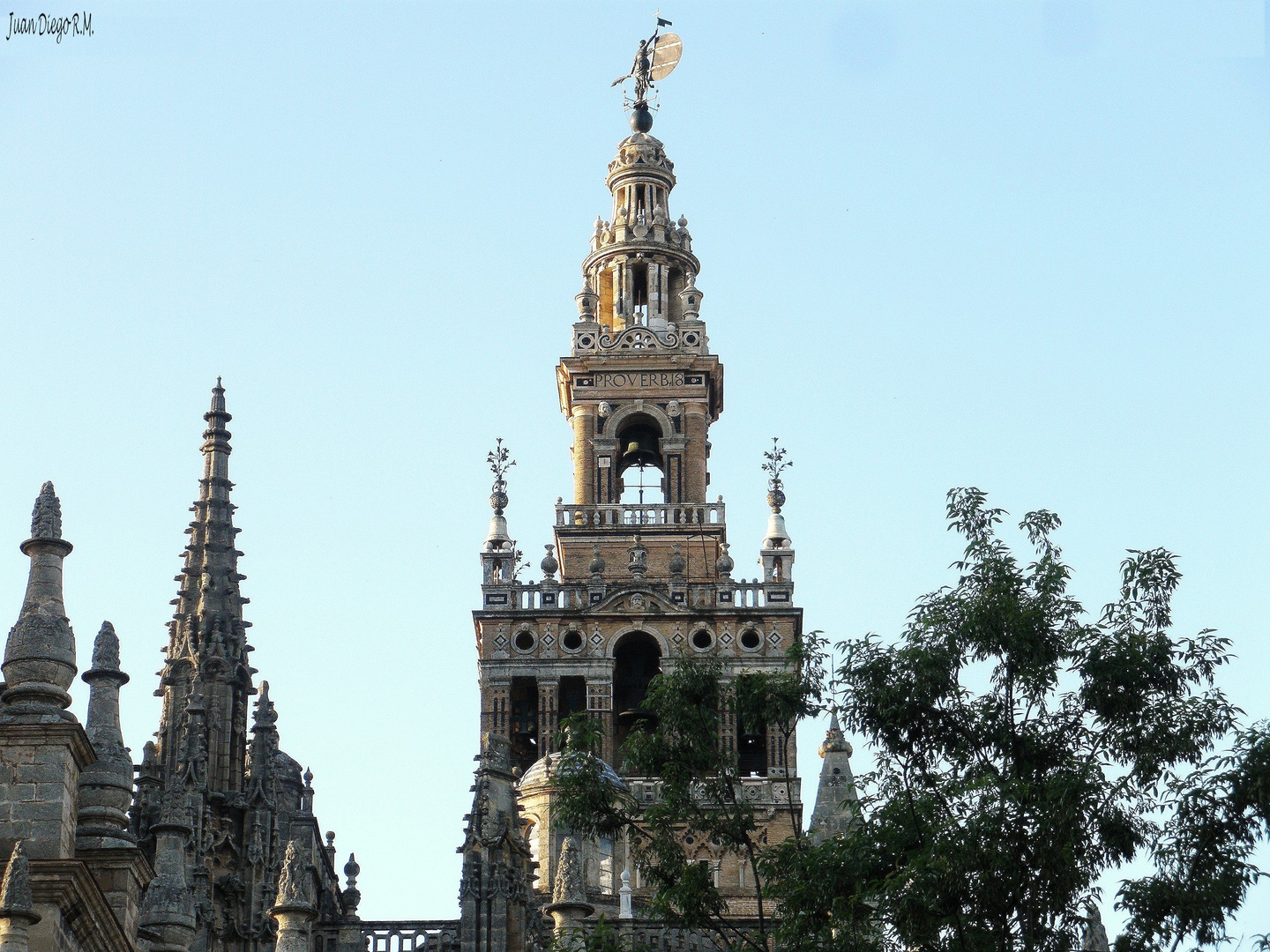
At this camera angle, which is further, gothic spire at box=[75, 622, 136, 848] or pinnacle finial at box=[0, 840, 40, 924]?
gothic spire at box=[75, 622, 136, 848]

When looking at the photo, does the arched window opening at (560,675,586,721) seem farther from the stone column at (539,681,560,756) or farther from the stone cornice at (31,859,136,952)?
the stone cornice at (31,859,136,952)

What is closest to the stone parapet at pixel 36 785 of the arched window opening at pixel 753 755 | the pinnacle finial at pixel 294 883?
the pinnacle finial at pixel 294 883

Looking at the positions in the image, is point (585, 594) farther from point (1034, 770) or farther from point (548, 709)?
point (1034, 770)

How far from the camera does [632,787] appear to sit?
8175 cm

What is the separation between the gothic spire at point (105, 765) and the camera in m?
37.1

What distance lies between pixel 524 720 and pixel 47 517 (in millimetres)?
52899

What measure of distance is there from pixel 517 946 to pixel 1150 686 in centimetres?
2305

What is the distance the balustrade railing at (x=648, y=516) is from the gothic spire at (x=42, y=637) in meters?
55.8

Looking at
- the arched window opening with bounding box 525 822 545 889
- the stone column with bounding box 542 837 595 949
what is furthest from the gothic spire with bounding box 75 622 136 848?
the arched window opening with bounding box 525 822 545 889

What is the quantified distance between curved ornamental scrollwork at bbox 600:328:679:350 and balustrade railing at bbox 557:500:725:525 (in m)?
6.14

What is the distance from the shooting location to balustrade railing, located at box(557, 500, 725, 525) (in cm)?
9188

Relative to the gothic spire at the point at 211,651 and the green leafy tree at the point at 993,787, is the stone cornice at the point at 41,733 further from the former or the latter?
the gothic spire at the point at 211,651

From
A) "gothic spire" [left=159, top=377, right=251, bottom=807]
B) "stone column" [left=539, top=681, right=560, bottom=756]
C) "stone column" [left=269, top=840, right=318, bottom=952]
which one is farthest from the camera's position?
"stone column" [left=539, top=681, right=560, bottom=756]

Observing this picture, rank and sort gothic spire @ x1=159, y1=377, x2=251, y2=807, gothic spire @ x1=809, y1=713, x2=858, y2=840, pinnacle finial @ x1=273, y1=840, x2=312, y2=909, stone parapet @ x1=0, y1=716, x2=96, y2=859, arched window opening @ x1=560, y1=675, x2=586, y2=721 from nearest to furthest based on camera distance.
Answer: stone parapet @ x1=0, y1=716, x2=96, y2=859 < pinnacle finial @ x1=273, y1=840, x2=312, y2=909 < gothic spire @ x1=159, y1=377, x2=251, y2=807 < gothic spire @ x1=809, y1=713, x2=858, y2=840 < arched window opening @ x1=560, y1=675, x2=586, y2=721
